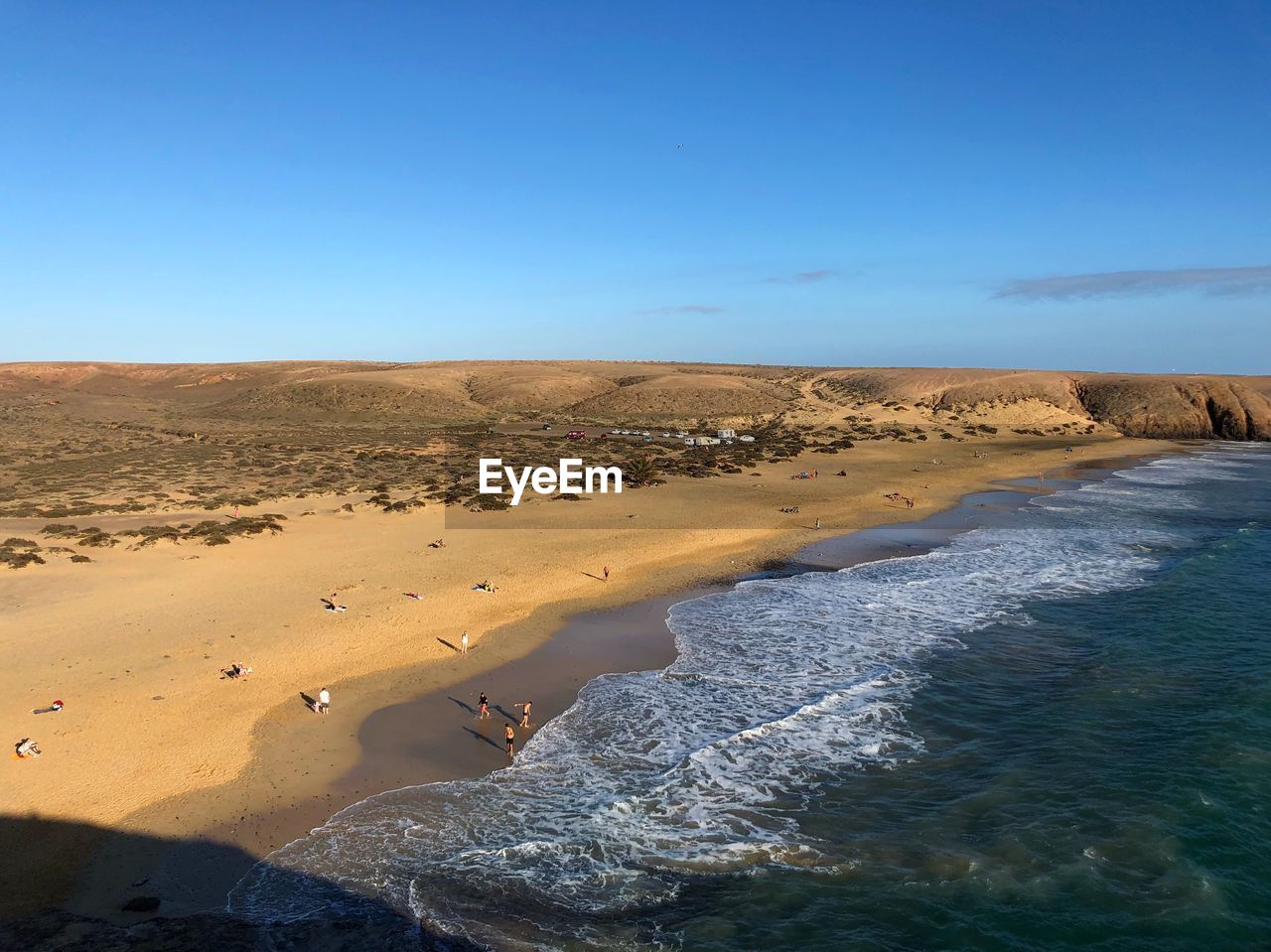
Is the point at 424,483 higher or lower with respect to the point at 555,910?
higher

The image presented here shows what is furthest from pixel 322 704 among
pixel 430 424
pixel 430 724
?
pixel 430 424

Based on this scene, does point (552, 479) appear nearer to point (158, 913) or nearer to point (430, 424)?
point (158, 913)

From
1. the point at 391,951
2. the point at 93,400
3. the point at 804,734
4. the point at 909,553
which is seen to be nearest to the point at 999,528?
the point at 909,553

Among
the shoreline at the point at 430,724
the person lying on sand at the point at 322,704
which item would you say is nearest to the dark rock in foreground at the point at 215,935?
the shoreline at the point at 430,724

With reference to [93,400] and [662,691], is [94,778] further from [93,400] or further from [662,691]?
[93,400]

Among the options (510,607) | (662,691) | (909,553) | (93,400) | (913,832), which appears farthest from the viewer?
(93,400)

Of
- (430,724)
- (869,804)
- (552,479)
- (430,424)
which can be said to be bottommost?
(869,804)

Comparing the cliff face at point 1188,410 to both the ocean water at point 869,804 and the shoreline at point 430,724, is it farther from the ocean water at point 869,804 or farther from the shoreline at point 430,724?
the ocean water at point 869,804
